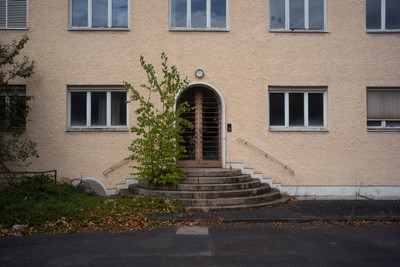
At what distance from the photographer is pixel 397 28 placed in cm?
1284

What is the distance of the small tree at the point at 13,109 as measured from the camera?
455 inches

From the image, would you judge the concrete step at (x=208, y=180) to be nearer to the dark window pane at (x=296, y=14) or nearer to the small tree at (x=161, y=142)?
the small tree at (x=161, y=142)

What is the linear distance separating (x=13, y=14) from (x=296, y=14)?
9.21 m

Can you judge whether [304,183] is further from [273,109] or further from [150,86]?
[150,86]

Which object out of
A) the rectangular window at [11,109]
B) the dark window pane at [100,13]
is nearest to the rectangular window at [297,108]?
the dark window pane at [100,13]

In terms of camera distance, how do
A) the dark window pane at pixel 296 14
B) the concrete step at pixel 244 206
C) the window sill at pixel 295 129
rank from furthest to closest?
the dark window pane at pixel 296 14, the window sill at pixel 295 129, the concrete step at pixel 244 206

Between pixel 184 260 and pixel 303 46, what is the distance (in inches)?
346

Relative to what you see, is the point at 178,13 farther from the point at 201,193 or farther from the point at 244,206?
the point at 244,206

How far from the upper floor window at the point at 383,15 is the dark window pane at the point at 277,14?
286 centimetres

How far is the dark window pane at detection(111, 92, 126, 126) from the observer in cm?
1257

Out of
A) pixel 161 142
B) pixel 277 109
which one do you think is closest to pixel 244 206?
pixel 161 142

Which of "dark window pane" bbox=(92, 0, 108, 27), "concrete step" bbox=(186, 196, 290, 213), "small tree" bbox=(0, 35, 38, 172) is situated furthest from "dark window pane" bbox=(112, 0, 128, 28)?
Answer: "concrete step" bbox=(186, 196, 290, 213)

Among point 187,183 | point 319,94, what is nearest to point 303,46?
point 319,94

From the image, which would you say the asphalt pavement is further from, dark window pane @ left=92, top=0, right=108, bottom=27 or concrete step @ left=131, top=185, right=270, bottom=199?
dark window pane @ left=92, top=0, right=108, bottom=27
